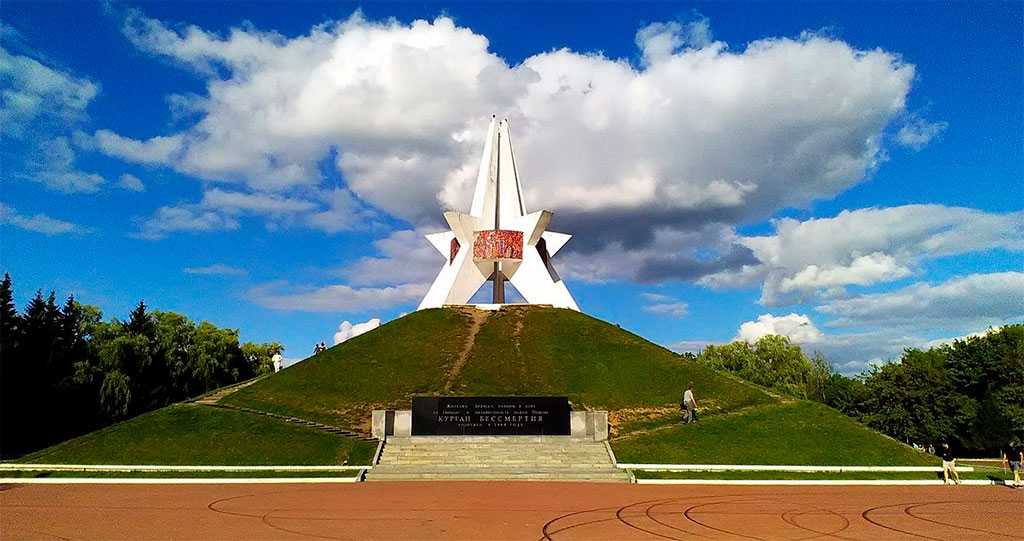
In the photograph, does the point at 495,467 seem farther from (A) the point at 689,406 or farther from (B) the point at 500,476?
(A) the point at 689,406

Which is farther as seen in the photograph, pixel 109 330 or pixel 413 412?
pixel 109 330

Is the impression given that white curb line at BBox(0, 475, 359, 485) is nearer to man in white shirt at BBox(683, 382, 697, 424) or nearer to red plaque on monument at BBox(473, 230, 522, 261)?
man in white shirt at BBox(683, 382, 697, 424)

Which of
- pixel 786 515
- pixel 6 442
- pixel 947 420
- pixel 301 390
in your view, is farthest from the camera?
pixel 947 420

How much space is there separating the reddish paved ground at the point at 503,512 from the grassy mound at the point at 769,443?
4.94 meters

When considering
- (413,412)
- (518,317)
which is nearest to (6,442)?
(413,412)

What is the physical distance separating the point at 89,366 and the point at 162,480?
2729cm

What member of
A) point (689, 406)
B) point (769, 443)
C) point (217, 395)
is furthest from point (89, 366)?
point (769, 443)

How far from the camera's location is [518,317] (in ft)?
136

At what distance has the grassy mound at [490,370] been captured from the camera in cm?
3064

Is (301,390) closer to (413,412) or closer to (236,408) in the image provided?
(236,408)

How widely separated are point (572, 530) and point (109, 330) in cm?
4578

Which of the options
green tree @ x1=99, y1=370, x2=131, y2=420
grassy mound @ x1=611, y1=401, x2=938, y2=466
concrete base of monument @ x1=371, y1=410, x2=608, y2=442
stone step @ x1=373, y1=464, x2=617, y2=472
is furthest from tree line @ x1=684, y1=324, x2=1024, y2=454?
green tree @ x1=99, y1=370, x2=131, y2=420

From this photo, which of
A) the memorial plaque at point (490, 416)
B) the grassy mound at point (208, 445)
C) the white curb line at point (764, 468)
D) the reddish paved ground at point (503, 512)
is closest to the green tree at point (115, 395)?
the grassy mound at point (208, 445)

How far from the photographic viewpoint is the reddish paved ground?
37.0 ft
